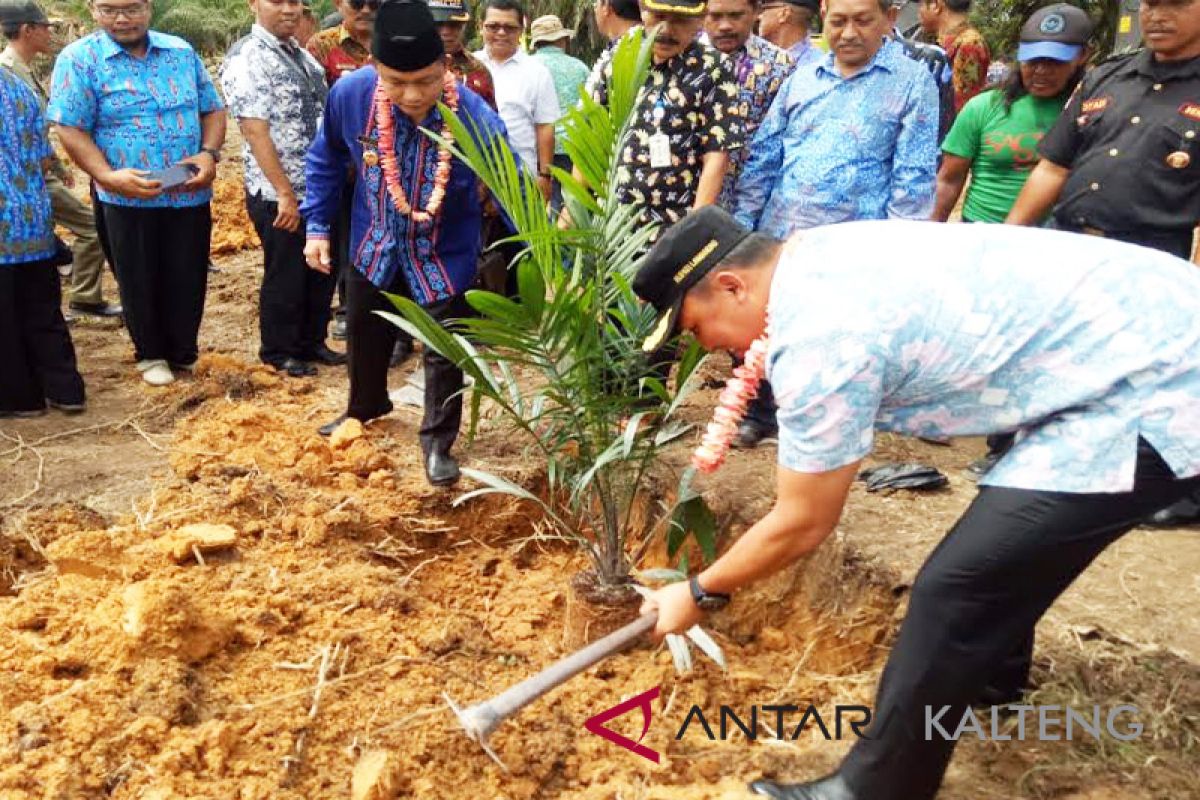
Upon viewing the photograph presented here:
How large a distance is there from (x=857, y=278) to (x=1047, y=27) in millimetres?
2650

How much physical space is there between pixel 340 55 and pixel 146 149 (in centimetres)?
117

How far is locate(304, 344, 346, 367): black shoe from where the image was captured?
532cm

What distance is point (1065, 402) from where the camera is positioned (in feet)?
6.05

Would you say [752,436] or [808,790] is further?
[752,436]

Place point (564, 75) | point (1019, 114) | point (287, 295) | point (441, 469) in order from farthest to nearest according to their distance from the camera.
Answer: point (564, 75) < point (287, 295) < point (1019, 114) < point (441, 469)

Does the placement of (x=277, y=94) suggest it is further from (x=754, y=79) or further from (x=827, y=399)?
(x=827, y=399)

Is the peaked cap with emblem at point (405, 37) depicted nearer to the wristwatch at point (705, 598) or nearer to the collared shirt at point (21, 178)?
the collared shirt at point (21, 178)

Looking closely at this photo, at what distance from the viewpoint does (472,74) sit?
4992 mm

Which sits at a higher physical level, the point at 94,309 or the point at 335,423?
the point at 335,423

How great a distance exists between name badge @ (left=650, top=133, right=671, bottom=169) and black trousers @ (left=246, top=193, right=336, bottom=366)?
76.0 inches

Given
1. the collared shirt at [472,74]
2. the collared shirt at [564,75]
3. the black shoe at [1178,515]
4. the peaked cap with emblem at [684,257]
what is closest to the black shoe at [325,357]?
the collared shirt at [472,74]

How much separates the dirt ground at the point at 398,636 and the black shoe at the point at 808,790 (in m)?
0.10

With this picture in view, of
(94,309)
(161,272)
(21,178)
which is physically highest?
(21,178)

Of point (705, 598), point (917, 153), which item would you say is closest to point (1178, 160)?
point (917, 153)
